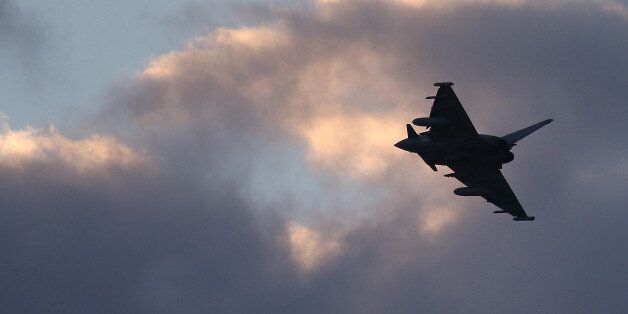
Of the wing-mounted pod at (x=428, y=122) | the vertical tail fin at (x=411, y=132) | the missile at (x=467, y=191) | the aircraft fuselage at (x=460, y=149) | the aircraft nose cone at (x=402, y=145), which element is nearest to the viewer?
the wing-mounted pod at (x=428, y=122)

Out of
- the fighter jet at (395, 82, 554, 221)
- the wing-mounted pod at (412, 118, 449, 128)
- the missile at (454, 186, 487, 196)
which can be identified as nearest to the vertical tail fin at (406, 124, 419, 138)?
the fighter jet at (395, 82, 554, 221)

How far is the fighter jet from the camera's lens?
14862cm

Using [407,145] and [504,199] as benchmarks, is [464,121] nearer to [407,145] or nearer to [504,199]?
[407,145]

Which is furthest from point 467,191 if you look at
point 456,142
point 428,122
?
point 428,122

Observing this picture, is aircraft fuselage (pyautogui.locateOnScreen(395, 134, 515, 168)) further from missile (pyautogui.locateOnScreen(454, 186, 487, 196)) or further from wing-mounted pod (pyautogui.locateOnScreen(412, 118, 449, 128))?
missile (pyautogui.locateOnScreen(454, 186, 487, 196))

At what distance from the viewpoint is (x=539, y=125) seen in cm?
15250

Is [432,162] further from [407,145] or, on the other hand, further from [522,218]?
[522,218]

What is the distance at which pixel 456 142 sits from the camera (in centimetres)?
15112

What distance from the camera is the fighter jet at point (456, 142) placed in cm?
14862

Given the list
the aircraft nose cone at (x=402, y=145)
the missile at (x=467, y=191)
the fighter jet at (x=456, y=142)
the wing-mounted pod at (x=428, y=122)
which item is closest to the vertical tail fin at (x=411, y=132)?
the fighter jet at (x=456, y=142)

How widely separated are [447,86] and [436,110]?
11.3ft

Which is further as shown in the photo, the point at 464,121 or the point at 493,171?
the point at 493,171

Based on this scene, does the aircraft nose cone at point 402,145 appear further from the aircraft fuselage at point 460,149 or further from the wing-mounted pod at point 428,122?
the wing-mounted pod at point 428,122

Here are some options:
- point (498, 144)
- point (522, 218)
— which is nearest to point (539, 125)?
point (498, 144)
